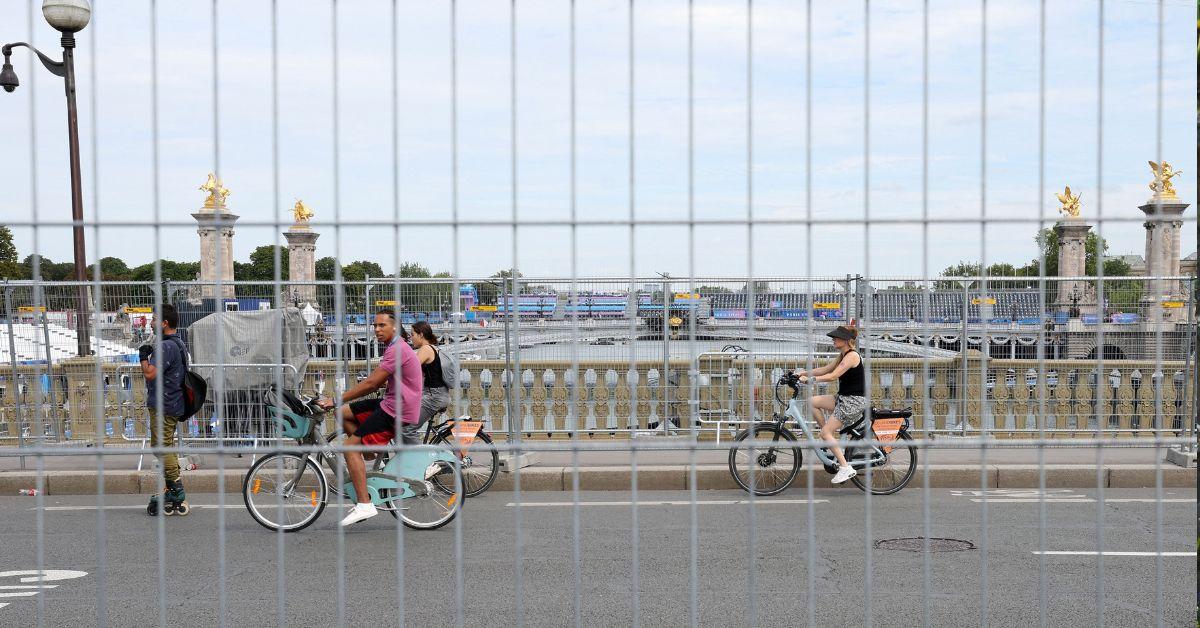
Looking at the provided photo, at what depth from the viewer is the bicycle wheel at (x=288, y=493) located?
8516 millimetres

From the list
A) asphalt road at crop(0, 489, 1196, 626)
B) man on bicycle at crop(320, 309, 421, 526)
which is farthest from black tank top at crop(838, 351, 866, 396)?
man on bicycle at crop(320, 309, 421, 526)

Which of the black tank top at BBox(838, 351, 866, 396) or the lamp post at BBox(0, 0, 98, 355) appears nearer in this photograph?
the lamp post at BBox(0, 0, 98, 355)

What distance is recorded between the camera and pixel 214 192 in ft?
14.2

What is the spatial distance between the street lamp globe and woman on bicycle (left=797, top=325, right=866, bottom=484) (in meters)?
5.96

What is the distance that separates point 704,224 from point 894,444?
98 cm

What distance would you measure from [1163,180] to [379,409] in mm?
5560

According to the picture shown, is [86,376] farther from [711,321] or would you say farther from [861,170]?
[861,170]

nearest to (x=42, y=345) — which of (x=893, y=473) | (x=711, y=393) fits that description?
(x=711, y=393)

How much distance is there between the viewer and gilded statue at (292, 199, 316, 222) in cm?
420

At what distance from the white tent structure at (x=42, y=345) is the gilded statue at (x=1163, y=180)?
9161mm

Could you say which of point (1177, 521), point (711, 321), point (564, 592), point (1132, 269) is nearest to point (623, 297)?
point (711, 321)

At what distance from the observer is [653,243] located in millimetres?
4047

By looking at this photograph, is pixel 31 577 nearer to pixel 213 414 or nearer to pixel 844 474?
pixel 213 414

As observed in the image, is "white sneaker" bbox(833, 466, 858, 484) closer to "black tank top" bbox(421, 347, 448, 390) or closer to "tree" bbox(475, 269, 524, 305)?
"black tank top" bbox(421, 347, 448, 390)
